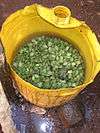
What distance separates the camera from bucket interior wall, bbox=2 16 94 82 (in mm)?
2670

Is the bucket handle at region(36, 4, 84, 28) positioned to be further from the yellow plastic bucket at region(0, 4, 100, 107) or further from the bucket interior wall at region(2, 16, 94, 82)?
the bucket interior wall at region(2, 16, 94, 82)

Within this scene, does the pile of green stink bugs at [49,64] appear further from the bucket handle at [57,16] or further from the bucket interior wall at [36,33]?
the bucket handle at [57,16]

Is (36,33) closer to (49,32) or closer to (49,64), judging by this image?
(49,32)

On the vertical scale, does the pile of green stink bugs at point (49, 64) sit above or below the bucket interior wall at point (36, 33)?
below

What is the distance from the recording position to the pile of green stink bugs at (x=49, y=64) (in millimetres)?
2648

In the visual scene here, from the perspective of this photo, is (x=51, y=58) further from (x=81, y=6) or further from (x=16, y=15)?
(x=81, y=6)

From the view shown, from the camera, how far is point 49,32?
9.55 feet

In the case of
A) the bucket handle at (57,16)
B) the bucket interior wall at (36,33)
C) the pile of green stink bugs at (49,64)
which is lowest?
the pile of green stink bugs at (49,64)

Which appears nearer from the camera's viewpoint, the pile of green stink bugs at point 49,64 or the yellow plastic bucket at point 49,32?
the yellow plastic bucket at point 49,32

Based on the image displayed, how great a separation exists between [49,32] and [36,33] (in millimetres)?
112

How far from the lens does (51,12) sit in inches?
99.0

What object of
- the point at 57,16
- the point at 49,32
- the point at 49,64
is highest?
the point at 57,16

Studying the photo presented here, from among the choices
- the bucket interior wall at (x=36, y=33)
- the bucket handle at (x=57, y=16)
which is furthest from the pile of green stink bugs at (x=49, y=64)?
the bucket handle at (x=57, y=16)

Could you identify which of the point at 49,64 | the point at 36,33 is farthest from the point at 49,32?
the point at 49,64
